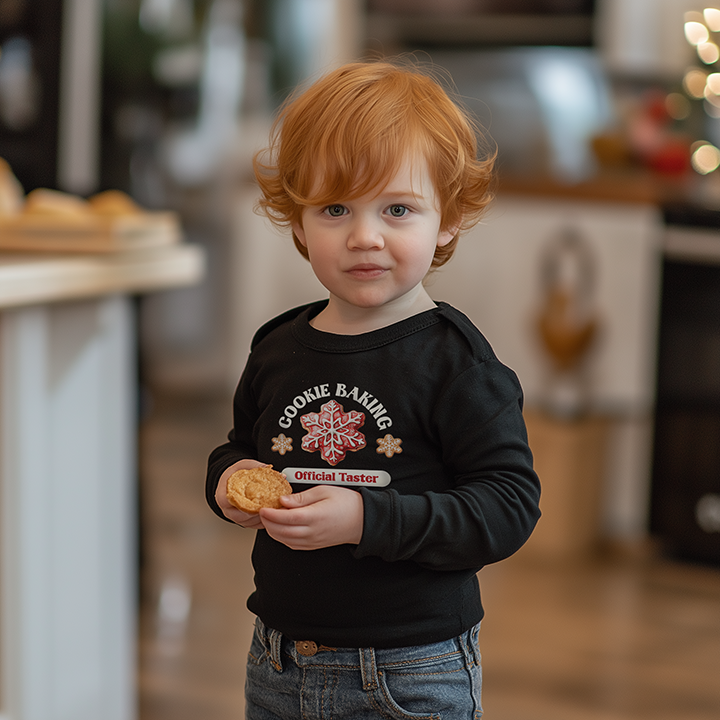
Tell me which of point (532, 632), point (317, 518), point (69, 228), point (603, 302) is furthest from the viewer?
point (603, 302)

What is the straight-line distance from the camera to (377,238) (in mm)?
693

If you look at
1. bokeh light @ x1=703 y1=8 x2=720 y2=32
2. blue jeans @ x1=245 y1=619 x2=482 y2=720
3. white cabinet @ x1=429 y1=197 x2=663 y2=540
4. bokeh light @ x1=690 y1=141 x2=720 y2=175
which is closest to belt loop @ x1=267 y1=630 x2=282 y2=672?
blue jeans @ x1=245 y1=619 x2=482 y2=720

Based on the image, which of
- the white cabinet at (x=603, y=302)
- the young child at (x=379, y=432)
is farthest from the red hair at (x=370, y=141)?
the white cabinet at (x=603, y=302)

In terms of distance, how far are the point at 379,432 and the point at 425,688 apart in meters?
0.19

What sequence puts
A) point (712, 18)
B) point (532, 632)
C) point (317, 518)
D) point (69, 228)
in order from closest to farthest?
1. point (317, 518)
2. point (69, 228)
3. point (532, 632)
4. point (712, 18)

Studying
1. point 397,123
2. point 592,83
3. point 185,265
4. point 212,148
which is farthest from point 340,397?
point 212,148

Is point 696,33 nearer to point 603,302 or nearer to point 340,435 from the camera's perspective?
point 603,302

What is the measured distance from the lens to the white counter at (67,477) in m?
1.43

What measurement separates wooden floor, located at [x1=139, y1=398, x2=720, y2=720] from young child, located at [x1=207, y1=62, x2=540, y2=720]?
3.89ft

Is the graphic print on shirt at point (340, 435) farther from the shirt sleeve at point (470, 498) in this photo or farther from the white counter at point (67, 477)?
the white counter at point (67, 477)

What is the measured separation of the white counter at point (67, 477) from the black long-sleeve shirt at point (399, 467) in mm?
732

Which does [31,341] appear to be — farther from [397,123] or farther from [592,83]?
[592,83]

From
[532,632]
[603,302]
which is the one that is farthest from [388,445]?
[603,302]

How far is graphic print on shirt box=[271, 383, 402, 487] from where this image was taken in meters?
0.71
